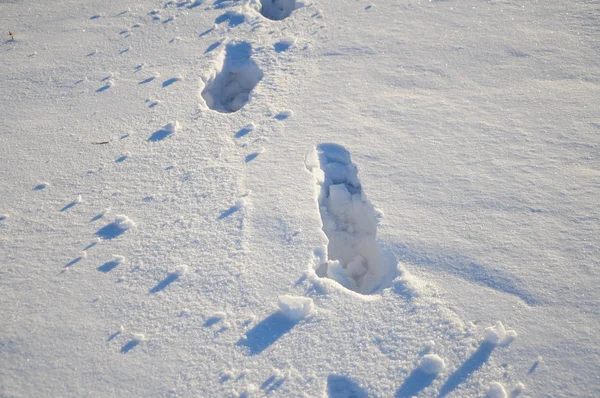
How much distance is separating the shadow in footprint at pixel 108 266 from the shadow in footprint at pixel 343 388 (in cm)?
112

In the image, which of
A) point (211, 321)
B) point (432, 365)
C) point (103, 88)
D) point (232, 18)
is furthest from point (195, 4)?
point (432, 365)

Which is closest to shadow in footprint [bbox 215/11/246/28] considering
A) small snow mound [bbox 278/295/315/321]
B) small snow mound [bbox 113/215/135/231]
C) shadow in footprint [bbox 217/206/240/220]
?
shadow in footprint [bbox 217/206/240/220]

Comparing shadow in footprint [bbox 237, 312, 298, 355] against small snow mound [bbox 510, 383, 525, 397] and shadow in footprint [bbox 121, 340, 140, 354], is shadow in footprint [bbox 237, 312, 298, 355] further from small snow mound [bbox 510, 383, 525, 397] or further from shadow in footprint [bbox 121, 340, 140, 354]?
small snow mound [bbox 510, 383, 525, 397]

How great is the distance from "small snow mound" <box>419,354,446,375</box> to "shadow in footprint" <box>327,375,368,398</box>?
26 cm

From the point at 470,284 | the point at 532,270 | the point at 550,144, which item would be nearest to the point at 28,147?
the point at 470,284

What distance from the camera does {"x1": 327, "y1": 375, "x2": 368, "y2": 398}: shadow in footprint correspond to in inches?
70.0

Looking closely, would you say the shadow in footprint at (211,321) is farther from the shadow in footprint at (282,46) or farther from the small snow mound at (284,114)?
the shadow in footprint at (282,46)

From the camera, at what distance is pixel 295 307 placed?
6.37 feet

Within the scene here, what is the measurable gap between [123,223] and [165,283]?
1.43 feet

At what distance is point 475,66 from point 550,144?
0.76 m

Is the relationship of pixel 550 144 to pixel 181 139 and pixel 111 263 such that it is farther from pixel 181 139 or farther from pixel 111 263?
pixel 111 263

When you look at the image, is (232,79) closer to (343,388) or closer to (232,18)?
(232,18)

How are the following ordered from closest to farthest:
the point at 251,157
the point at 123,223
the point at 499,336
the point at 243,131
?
the point at 499,336
the point at 123,223
the point at 251,157
the point at 243,131

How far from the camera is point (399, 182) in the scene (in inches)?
95.9
